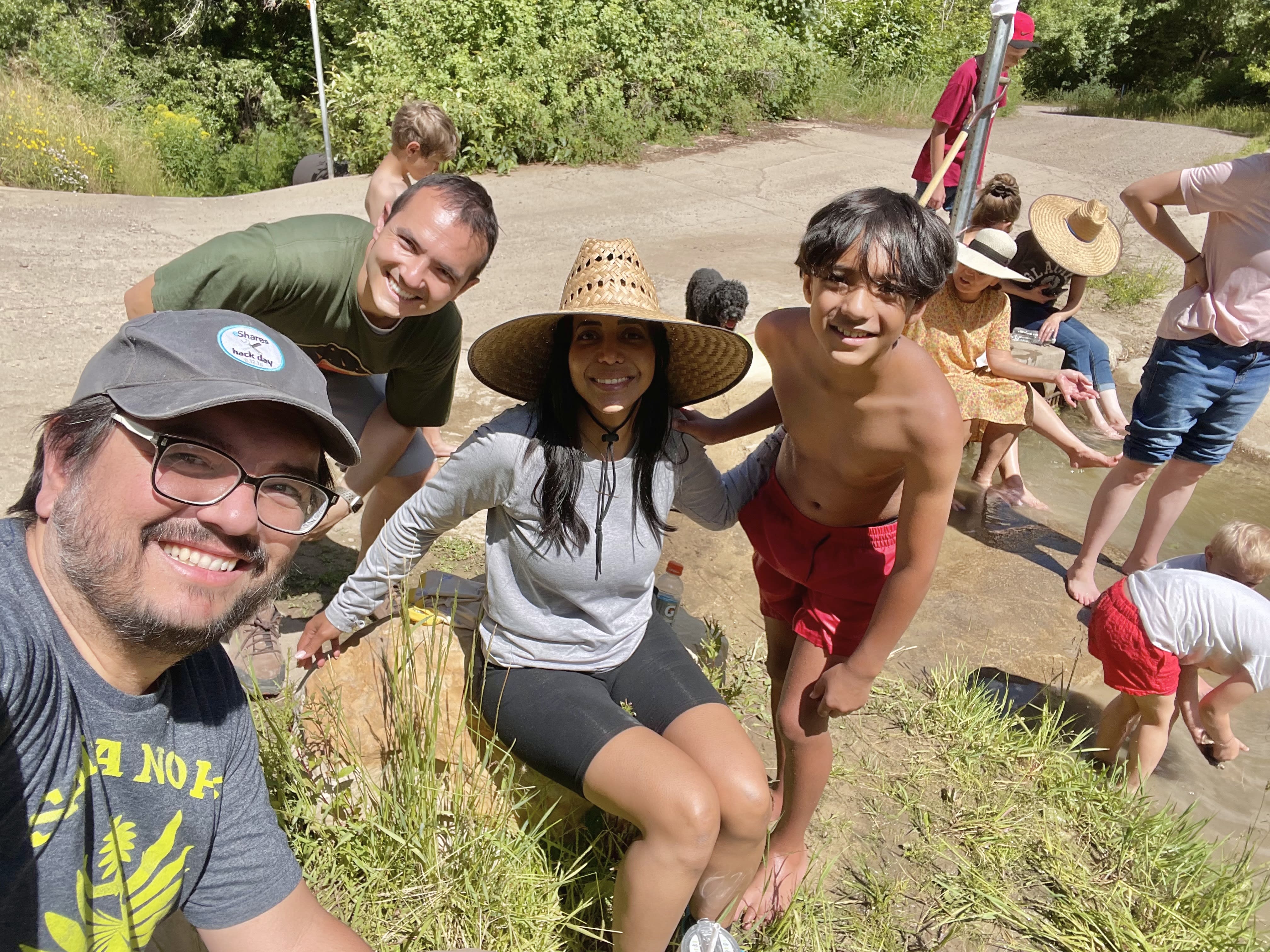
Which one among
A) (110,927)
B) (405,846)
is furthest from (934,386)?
(110,927)

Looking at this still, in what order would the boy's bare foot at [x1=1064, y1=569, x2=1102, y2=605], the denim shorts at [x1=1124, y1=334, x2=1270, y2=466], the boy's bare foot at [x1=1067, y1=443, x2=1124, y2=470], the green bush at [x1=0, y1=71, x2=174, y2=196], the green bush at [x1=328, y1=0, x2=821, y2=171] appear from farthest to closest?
the green bush at [x1=328, y1=0, x2=821, y2=171] → the green bush at [x1=0, y1=71, x2=174, y2=196] → the boy's bare foot at [x1=1064, y1=569, x2=1102, y2=605] → the boy's bare foot at [x1=1067, y1=443, x2=1124, y2=470] → the denim shorts at [x1=1124, y1=334, x2=1270, y2=466]

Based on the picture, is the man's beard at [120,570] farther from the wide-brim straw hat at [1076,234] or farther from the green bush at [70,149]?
the green bush at [70,149]

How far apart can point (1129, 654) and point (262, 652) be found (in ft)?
8.82

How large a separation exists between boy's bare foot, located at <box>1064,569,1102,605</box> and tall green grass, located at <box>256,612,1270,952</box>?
117 centimetres

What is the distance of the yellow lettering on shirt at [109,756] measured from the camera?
1292mm

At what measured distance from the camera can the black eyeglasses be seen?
126 centimetres

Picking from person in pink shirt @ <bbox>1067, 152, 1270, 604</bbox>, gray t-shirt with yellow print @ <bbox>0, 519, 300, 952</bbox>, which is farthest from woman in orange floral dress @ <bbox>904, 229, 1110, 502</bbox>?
gray t-shirt with yellow print @ <bbox>0, 519, 300, 952</bbox>

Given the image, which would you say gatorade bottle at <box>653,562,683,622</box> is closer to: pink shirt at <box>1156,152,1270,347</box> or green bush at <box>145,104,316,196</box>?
pink shirt at <box>1156,152,1270,347</box>

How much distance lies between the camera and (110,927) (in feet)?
4.49

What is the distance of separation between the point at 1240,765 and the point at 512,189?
839cm

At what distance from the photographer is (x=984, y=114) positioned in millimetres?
4352

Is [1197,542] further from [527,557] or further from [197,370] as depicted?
[197,370]

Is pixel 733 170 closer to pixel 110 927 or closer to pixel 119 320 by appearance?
pixel 119 320

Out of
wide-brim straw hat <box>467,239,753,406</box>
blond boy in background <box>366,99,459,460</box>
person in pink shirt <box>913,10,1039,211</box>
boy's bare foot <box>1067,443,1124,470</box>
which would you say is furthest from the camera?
person in pink shirt <box>913,10,1039,211</box>
